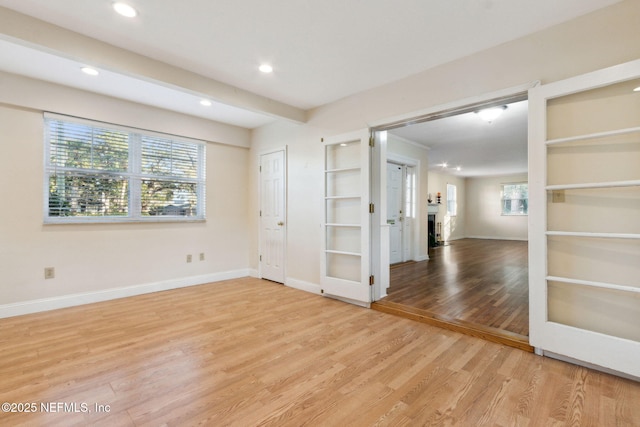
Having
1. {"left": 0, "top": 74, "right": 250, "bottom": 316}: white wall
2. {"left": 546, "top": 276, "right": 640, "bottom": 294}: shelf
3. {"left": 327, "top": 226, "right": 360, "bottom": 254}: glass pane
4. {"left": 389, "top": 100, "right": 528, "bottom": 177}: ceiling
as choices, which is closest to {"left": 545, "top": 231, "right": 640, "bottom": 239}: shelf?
{"left": 546, "top": 276, "right": 640, "bottom": 294}: shelf

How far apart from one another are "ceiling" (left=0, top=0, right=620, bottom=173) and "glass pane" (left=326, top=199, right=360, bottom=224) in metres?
Answer: 1.42

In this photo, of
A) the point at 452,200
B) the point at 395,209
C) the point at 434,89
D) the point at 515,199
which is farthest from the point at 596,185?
the point at 515,199

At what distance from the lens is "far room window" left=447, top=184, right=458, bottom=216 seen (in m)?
11.2

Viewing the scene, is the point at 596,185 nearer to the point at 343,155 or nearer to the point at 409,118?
the point at 409,118

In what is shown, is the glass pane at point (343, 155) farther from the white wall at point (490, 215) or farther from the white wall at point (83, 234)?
the white wall at point (490, 215)

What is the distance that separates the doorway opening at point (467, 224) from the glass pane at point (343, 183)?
71cm

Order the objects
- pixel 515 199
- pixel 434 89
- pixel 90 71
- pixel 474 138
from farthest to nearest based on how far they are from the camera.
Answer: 1. pixel 515 199
2. pixel 474 138
3. pixel 90 71
4. pixel 434 89

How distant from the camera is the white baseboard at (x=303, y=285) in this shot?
13.5 ft

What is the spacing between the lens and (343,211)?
3.86 meters

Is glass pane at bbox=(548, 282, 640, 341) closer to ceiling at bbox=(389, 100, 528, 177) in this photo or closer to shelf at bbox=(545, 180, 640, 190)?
shelf at bbox=(545, 180, 640, 190)

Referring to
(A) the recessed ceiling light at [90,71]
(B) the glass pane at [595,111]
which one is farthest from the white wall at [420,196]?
(A) the recessed ceiling light at [90,71]

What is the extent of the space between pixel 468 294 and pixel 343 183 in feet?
7.47

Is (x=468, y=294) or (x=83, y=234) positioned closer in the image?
(x=83, y=234)

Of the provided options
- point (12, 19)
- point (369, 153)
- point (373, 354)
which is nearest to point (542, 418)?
point (373, 354)
